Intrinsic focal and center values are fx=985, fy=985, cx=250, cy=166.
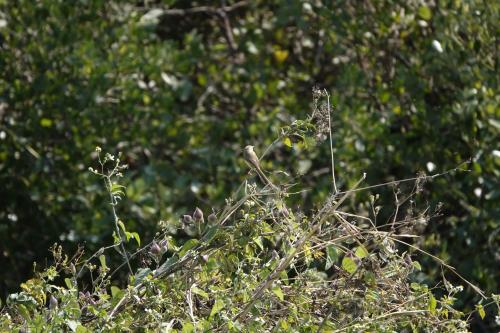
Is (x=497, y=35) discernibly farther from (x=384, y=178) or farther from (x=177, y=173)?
(x=177, y=173)

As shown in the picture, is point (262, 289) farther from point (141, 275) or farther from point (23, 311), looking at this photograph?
point (23, 311)

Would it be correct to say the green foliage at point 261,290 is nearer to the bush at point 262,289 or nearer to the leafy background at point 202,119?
the bush at point 262,289

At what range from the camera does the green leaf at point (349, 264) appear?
80.2 inches

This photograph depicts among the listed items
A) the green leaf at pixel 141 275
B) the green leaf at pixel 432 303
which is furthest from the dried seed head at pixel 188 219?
the green leaf at pixel 432 303

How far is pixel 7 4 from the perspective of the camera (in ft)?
14.3

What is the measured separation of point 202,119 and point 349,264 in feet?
9.05

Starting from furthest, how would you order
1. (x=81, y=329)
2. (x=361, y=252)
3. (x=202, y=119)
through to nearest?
(x=202, y=119), (x=361, y=252), (x=81, y=329)

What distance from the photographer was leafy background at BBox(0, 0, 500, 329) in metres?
3.79

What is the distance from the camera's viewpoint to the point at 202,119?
186 inches

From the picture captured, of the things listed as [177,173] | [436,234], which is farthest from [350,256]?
[177,173]

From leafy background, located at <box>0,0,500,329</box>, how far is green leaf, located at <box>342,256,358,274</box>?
163 centimetres

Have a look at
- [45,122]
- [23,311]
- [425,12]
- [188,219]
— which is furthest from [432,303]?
[45,122]

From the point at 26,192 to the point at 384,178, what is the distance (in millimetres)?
1561

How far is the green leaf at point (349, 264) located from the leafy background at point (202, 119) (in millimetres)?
1630
